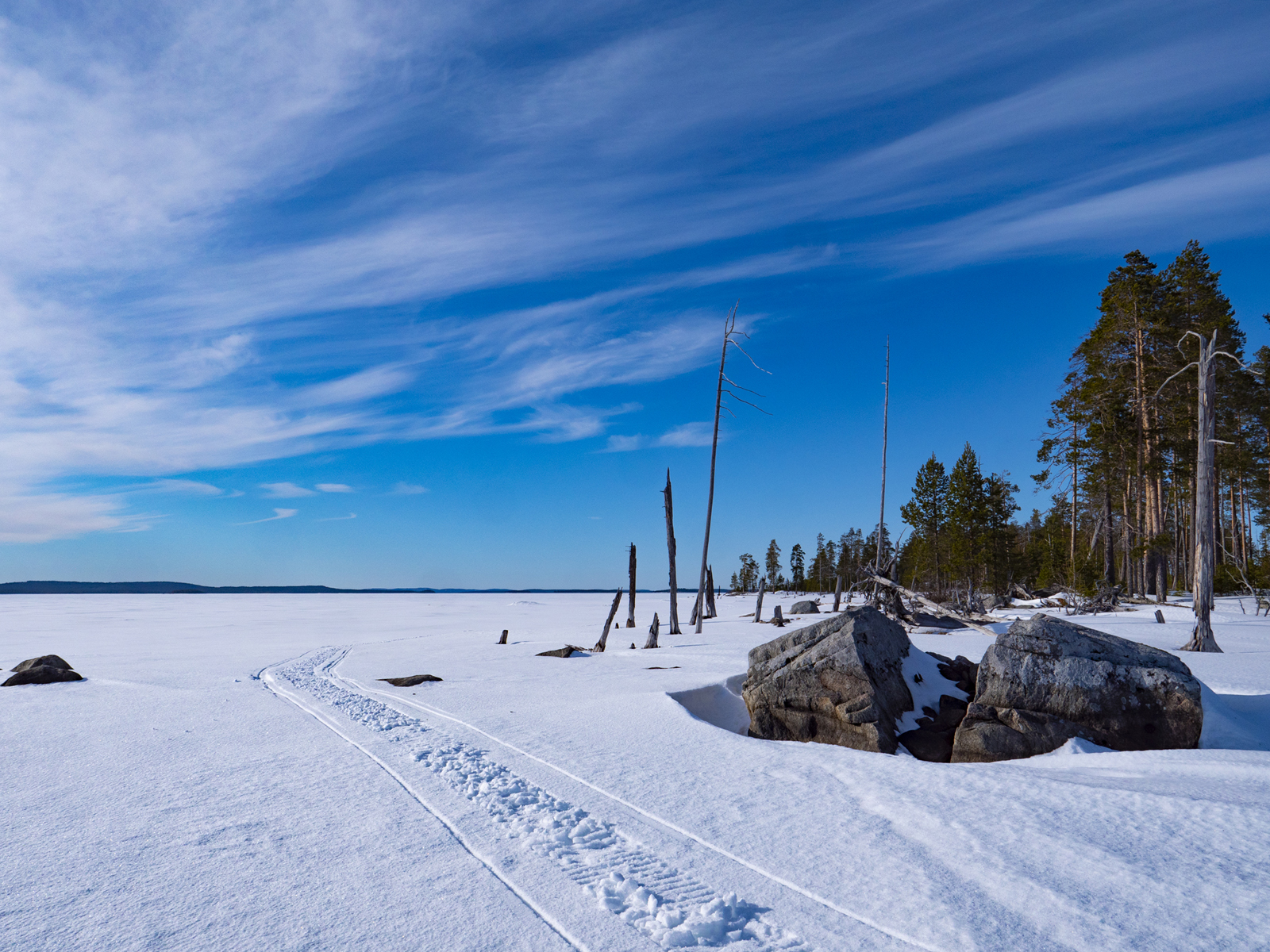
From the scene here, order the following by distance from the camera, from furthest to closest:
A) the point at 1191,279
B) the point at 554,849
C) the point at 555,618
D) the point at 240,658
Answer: the point at 555,618
the point at 1191,279
the point at 240,658
the point at 554,849

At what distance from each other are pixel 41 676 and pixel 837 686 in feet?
42.7

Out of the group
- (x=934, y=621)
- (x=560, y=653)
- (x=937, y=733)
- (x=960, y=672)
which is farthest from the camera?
(x=934, y=621)

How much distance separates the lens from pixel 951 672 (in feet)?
31.8

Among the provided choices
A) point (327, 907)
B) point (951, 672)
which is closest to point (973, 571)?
point (951, 672)

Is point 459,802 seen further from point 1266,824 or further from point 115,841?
point 1266,824

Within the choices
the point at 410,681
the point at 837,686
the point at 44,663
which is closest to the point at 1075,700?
the point at 837,686

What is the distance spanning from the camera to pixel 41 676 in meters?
11.8

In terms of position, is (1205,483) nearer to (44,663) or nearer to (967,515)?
(44,663)

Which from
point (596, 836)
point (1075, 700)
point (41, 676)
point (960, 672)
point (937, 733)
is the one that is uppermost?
point (1075, 700)

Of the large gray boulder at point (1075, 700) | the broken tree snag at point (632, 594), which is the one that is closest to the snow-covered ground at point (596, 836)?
the large gray boulder at point (1075, 700)

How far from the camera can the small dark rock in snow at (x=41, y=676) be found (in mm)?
11539

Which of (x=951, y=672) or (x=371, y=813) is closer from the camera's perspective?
(x=371, y=813)

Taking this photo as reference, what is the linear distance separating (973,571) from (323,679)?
46.3 metres

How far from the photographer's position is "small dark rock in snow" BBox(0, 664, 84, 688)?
454 inches
